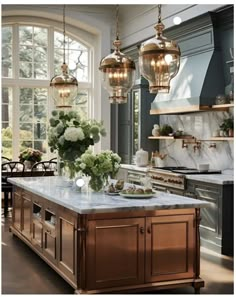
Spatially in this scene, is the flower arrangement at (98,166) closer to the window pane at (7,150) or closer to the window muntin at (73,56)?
the window pane at (7,150)

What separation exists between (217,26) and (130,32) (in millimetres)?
2953

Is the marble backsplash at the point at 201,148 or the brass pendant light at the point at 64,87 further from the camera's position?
the marble backsplash at the point at 201,148

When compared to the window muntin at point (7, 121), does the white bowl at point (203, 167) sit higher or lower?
lower

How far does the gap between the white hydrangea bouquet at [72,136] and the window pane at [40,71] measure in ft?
15.2

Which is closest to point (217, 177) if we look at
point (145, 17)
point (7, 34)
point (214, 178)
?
point (214, 178)

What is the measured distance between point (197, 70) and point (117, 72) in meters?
2.79

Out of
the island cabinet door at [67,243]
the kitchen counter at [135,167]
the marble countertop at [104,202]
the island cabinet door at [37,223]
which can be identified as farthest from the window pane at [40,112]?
the island cabinet door at [67,243]

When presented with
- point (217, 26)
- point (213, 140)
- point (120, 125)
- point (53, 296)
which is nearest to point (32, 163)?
point (120, 125)

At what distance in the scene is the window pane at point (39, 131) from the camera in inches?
378

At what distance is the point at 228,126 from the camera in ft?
20.6

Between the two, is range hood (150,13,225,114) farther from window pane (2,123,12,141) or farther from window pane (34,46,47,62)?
window pane (2,123,12,141)

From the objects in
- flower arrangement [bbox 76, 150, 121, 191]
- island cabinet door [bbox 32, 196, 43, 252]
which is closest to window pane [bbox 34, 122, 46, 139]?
island cabinet door [bbox 32, 196, 43, 252]

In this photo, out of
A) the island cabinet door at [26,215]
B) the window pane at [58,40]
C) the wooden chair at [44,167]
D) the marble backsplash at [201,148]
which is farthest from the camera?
the window pane at [58,40]

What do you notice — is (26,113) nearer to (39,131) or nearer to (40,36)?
(39,131)
